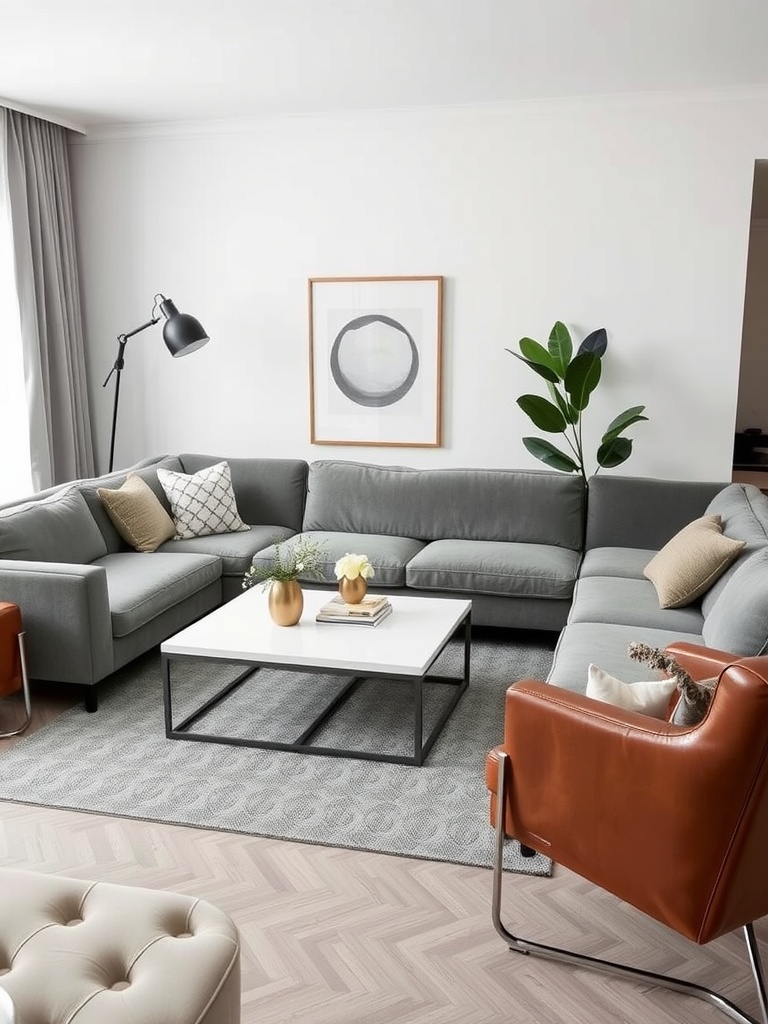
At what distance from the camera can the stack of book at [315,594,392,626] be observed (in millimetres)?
3400

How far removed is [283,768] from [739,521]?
6.58 ft

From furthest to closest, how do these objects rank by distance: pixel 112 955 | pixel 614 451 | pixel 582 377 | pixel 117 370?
pixel 117 370 → pixel 614 451 → pixel 582 377 → pixel 112 955

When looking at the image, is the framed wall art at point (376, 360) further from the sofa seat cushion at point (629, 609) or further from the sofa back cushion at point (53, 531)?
the sofa seat cushion at point (629, 609)

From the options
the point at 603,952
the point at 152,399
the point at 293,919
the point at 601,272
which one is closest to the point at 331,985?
the point at 293,919

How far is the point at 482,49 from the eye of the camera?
159 inches

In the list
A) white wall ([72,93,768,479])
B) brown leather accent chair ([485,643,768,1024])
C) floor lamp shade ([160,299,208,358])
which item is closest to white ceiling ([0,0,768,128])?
white wall ([72,93,768,479])

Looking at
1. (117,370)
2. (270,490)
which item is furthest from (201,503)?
(117,370)

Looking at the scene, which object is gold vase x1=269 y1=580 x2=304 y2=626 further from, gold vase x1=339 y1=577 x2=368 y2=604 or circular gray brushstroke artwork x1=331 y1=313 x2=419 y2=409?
circular gray brushstroke artwork x1=331 y1=313 x2=419 y2=409

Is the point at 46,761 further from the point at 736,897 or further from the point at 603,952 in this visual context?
the point at 736,897

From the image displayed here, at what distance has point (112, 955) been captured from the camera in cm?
153

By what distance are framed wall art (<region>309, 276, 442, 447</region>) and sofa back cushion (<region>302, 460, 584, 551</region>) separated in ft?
2.11

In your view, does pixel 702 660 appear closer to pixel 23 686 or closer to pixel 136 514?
pixel 23 686

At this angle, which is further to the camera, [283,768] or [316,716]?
[316,716]

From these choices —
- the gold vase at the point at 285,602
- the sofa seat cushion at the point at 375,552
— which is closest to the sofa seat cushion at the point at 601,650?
the gold vase at the point at 285,602
